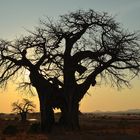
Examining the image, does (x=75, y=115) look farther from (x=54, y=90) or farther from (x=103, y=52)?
(x=103, y=52)

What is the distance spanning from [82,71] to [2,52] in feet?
22.0

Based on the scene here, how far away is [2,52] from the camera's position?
36.0 m

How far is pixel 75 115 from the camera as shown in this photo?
37000 mm

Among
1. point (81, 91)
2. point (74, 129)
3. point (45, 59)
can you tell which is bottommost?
point (74, 129)

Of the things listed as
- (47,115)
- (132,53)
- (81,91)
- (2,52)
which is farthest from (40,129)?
(132,53)

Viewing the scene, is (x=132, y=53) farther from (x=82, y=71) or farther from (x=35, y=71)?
(x=35, y=71)

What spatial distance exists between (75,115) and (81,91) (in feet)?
6.78

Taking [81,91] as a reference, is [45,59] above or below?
Answer: above

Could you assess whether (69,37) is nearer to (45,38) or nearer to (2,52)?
(45,38)

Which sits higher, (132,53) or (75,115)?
(132,53)

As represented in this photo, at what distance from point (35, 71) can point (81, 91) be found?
410 cm

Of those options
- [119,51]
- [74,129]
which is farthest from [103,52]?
[74,129]

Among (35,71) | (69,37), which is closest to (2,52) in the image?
(35,71)

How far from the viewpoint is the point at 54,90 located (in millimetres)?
36406
